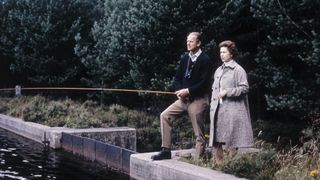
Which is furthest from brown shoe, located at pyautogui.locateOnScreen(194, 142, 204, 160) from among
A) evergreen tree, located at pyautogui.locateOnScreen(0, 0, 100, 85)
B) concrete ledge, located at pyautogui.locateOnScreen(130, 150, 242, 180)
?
evergreen tree, located at pyautogui.locateOnScreen(0, 0, 100, 85)

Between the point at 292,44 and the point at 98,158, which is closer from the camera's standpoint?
the point at 98,158

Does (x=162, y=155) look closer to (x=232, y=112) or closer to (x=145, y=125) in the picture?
(x=232, y=112)

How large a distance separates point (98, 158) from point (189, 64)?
3715mm

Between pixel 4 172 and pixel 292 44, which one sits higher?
pixel 292 44

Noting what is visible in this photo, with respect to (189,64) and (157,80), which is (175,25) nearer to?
(157,80)

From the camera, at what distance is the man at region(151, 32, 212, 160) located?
6.69 m

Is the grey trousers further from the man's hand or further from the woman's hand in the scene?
the woman's hand

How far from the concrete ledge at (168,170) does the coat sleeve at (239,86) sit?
1.05 meters

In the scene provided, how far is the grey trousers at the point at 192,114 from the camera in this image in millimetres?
6750

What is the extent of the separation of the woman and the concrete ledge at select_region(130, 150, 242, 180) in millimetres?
447

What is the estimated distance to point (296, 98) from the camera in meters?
11.7

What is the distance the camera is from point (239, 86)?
20.4 ft

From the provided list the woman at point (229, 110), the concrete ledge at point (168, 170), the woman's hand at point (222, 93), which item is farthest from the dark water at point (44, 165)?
the woman's hand at point (222, 93)

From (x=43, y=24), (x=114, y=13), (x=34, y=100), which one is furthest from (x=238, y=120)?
(x=43, y=24)
